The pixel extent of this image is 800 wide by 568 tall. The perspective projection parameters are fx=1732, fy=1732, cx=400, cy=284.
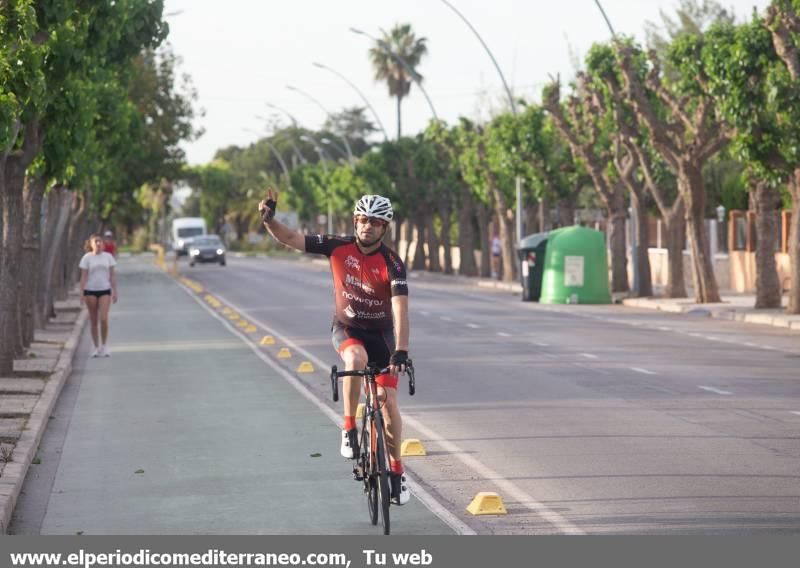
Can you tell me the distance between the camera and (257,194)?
154 meters

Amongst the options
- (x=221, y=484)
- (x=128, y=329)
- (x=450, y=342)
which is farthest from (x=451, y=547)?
(x=128, y=329)

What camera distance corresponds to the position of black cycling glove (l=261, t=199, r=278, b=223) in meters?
10.1

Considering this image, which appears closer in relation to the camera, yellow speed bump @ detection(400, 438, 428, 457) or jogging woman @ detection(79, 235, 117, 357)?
yellow speed bump @ detection(400, 438, 428, 457)

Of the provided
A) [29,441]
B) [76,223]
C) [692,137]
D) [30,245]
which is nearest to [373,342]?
[29,441]

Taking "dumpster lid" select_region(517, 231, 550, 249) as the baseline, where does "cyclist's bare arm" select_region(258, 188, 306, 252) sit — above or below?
above

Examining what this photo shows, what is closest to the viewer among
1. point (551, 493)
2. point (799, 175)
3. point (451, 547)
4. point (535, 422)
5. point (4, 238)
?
point (451, 547)

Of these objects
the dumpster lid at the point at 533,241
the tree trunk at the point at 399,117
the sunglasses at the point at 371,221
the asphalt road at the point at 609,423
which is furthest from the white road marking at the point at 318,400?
the tree trunk at the point at 399,117

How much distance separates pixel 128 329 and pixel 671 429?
1981 cm

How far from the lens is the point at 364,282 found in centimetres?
998

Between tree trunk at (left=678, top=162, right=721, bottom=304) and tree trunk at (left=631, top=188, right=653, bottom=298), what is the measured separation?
13.8 feet

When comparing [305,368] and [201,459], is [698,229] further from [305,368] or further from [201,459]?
[201,459]

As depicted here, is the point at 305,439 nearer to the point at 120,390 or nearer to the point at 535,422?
the point at 535,422

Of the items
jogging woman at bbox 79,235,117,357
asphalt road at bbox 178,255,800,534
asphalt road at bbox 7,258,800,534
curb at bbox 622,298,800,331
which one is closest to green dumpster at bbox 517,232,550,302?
curb at bbox 622,298,800,331

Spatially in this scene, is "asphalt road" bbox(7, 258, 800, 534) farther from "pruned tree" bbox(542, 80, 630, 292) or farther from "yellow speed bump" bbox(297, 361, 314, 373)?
"pruned tree" bbox(542, 80, 630, 292)
